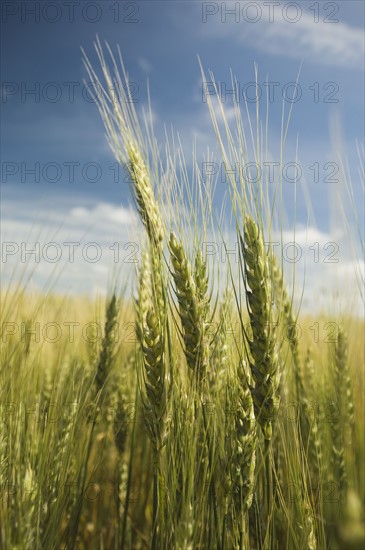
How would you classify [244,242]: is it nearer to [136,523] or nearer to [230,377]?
[230,377]

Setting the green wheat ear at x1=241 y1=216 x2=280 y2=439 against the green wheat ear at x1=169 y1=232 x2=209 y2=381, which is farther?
the green wheat ear at x1=169 y1=232 x2=209 y2=381

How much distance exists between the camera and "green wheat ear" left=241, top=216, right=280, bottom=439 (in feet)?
5.30

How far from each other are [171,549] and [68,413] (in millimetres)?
775

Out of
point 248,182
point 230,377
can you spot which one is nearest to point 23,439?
point 230,377

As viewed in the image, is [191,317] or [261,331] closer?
[261,331]

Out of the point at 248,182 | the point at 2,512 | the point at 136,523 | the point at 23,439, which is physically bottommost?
the point at 136,523

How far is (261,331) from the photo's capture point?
164 cm

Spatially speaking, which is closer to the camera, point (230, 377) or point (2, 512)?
point (2, 512)

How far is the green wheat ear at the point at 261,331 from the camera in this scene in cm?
162

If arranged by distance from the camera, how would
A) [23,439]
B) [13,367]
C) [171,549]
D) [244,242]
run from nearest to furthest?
[171,549] → [244,242] → [23,439] → [13,367]

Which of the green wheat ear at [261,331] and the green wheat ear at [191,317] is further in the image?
the green wheat ear at [191,317]

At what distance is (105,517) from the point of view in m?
2.73

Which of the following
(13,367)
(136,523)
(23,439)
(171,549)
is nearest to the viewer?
(171,549)

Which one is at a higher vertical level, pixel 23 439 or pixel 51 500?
pixel 23 439
